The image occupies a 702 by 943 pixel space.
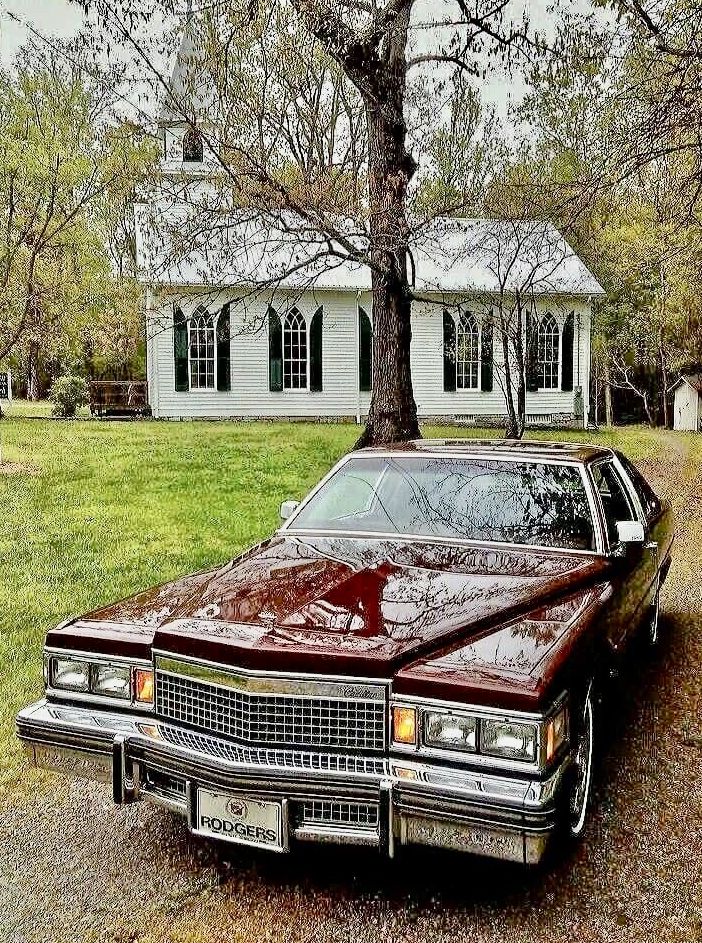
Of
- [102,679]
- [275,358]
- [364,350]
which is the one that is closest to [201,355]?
[275,358]

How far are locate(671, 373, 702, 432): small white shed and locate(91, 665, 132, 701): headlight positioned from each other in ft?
104

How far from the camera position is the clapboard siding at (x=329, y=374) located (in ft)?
75.9

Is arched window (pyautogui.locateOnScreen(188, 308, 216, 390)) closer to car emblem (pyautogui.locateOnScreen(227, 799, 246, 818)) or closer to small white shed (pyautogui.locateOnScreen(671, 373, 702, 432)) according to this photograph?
small white shed (pyautogui.locateOnScreen(671, 373, 702, 432))

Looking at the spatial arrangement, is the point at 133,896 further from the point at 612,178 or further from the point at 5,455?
the point at 5,455

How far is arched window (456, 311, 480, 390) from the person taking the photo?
24.5m

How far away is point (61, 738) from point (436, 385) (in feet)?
70.5

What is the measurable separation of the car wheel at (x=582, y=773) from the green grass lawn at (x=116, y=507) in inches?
114

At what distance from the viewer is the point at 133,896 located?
11.7ft

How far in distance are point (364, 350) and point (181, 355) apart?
4.95 metres

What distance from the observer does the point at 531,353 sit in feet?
81.0

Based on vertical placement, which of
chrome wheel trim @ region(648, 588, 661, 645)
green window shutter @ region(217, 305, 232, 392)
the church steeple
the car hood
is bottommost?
chrome wheel trim @ region(648, 588, 661, 645)

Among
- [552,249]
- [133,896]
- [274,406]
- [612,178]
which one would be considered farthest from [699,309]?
[133,896]

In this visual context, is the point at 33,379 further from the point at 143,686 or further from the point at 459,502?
the point at 143,686

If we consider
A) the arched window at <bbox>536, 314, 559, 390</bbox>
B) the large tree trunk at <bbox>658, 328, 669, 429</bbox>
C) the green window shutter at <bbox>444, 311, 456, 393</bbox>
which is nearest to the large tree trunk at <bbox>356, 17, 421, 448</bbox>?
the green window shutter at <bbox>444, 311, 456, 393</bbox>
